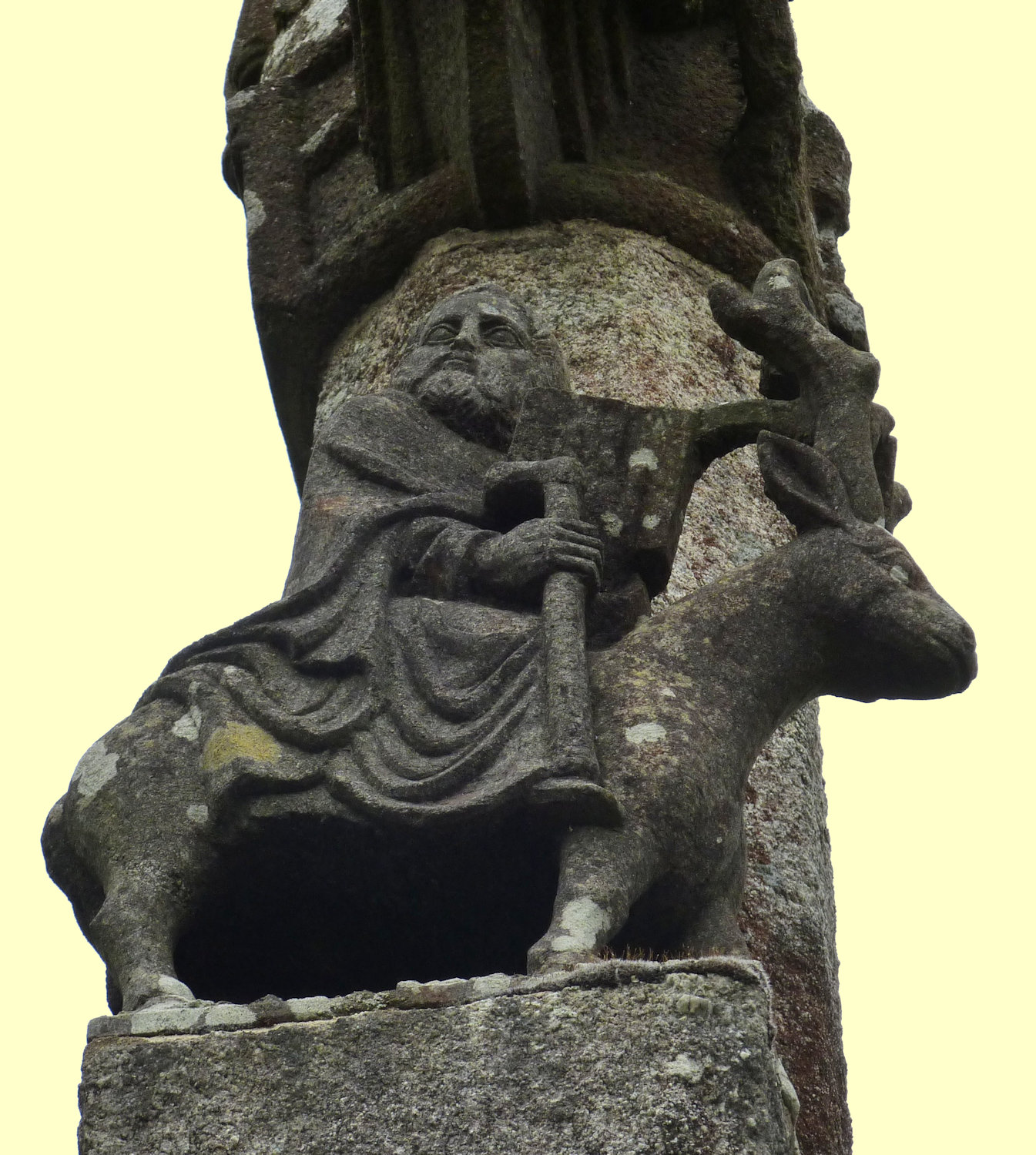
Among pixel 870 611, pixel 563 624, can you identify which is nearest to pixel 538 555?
pixel 563 624

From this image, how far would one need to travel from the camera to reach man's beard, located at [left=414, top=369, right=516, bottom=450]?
549 cm

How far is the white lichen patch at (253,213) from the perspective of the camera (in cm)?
772

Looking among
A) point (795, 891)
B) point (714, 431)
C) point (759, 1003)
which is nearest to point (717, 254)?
point (714, 431)

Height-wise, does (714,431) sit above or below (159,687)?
above

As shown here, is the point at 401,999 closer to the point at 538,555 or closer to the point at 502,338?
the point at 538,555

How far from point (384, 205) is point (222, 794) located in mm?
3479

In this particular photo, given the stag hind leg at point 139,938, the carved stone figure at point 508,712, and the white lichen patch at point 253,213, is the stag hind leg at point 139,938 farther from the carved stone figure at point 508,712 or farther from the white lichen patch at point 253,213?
the white lichen patch at point 253,213

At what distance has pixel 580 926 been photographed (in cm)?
389

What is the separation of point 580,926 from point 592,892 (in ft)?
0.27

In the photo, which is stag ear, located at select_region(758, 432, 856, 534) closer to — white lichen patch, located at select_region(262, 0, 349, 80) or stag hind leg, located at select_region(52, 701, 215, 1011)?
stag hind leg, located at select_region(52, 701, 215, 1011)

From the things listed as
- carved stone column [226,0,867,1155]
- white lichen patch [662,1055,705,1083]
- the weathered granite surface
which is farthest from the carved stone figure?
carved stone column [226,0,867,1155]

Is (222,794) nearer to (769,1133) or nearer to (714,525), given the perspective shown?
(769,1133)

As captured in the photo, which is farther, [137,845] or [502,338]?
[502,338]

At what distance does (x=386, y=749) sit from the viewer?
14.1 ft
